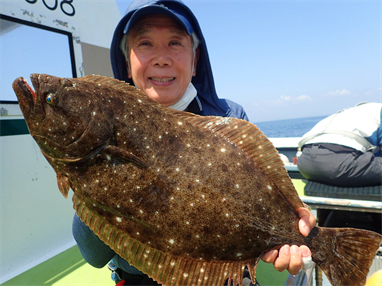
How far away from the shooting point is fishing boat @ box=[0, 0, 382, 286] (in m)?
3.54

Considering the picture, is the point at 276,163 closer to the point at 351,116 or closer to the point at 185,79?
the point at 185,79

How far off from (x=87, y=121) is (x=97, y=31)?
4550mm

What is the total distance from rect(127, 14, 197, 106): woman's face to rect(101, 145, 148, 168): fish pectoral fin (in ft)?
3.29

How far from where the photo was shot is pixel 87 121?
1419mm

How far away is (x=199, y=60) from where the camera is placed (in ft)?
9.40

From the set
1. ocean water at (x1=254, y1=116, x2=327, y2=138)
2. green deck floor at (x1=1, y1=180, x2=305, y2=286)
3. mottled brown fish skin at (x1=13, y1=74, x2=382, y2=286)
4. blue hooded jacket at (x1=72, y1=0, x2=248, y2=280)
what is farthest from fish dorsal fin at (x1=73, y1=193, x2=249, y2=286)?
ocean water at (x1=254, y1=116, x2=327, y2=138)

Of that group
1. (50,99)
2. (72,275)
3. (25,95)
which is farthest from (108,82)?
(72,275)

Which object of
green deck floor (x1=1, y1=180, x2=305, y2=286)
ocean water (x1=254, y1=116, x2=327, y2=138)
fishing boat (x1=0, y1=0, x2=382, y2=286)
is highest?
fishing boat (x1=0, y1=0, x2=382, y2=286)

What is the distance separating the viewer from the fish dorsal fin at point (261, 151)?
1.64 metres

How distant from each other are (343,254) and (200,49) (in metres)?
2.26

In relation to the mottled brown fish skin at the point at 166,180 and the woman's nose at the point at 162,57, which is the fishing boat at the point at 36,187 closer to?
the mottled brown fish skin at the point at 166,180

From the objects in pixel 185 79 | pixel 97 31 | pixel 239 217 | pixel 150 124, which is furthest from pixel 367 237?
pixel 97 31

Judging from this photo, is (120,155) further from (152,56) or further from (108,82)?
(152,56)

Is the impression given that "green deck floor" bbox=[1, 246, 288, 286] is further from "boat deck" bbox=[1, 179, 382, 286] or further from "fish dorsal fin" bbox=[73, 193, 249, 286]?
"fish dorsal fin" bbox=[73, 193, 249, 286]
